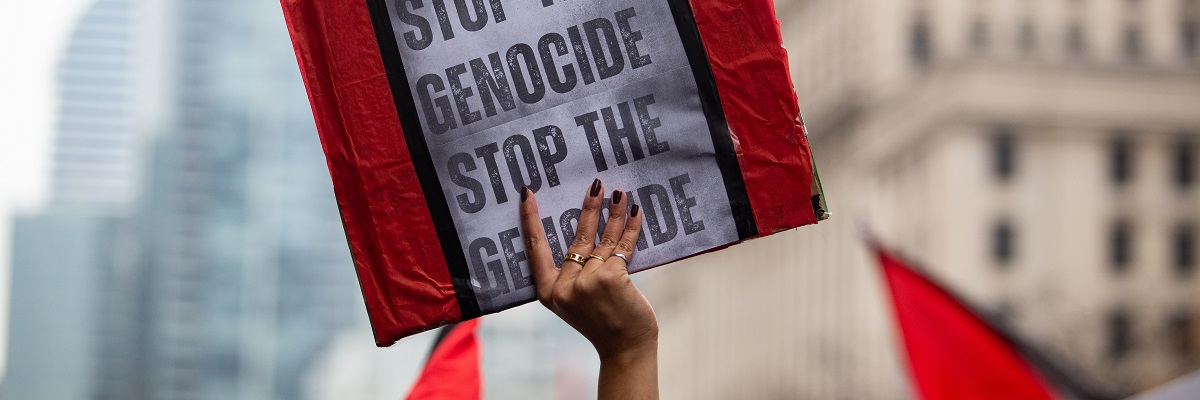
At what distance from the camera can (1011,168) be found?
52.5m

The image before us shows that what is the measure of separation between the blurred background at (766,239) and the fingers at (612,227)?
4.46 meters

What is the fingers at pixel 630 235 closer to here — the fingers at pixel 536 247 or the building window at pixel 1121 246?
the fingers at pixel 536 247

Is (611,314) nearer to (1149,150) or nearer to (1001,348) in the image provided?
(1001,348)

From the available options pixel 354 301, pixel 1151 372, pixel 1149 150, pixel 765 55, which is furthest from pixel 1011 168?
pixel 354 301

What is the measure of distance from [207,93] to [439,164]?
98644mm

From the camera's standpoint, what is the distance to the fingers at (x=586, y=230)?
3148mm

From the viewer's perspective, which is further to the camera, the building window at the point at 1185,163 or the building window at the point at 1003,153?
the building window at the point at 1003,153

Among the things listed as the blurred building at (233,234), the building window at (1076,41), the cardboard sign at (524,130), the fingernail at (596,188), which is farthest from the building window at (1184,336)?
the blurred building at (233,234)

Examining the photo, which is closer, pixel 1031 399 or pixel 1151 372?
pixel 1031 399

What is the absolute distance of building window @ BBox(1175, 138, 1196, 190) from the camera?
51.0 metres

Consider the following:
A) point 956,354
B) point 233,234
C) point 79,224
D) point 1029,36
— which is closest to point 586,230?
point 956,354

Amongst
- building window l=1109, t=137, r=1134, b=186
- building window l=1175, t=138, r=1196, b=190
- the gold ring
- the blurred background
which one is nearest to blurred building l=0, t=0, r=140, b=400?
the blurred background

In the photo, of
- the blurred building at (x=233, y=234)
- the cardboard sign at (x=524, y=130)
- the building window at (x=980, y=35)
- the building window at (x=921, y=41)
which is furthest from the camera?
the blurred building at (x=233, y=234)

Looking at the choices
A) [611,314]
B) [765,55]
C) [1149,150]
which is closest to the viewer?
[611,314]
